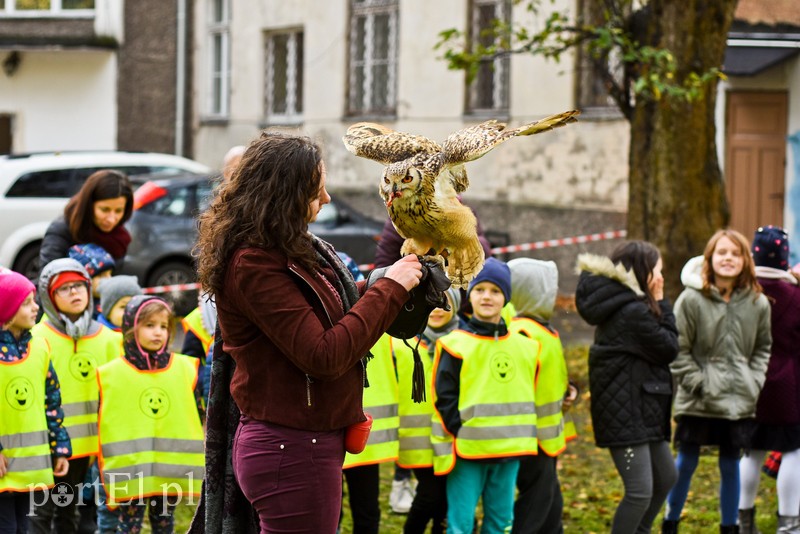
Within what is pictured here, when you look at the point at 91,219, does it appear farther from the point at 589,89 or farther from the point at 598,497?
the point at 589,89

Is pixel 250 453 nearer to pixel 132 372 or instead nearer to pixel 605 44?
pixel 132 372

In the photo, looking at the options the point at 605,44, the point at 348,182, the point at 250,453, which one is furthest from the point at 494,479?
the point at 348,182

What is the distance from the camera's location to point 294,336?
3896 millimetres

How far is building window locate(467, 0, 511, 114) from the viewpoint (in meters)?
19.0

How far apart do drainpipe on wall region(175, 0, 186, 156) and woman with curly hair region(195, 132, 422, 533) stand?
72.6 feet

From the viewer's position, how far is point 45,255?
7371mm

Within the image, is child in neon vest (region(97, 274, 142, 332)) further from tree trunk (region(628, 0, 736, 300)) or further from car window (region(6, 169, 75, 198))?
car window (region(6, 169, 75, 198))

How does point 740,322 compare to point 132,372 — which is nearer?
point 132,372

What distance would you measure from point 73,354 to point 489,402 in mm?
2136

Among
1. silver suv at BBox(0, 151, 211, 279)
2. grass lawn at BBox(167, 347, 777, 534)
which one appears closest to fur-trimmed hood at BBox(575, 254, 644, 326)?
grass lawn at BBox(167, 347, 777, 534)

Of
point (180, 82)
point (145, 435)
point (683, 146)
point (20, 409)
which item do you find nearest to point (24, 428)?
point (20, 409)

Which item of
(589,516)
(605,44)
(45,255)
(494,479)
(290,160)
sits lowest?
(589,516)

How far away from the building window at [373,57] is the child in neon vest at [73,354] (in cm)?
1511

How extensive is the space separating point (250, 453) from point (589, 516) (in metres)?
4.40
